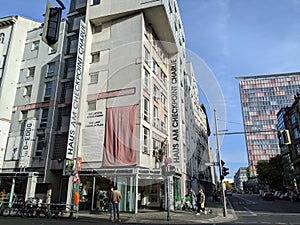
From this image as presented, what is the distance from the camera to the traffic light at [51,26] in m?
7.09

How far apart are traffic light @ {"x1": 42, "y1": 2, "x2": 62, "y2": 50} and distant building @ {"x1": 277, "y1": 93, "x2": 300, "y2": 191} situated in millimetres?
47235

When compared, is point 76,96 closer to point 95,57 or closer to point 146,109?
point 95,57

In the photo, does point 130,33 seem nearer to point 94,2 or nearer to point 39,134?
point 94,2

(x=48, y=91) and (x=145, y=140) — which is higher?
(x=48, y=91)

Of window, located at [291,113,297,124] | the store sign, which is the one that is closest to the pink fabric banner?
the store sign

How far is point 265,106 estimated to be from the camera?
118 meters

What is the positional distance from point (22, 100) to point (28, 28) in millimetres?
9499

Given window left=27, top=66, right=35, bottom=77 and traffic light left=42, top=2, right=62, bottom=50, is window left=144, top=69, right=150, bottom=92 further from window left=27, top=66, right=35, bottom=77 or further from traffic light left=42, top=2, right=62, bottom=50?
traffic light left=42, top=2, right=62, bottom=50

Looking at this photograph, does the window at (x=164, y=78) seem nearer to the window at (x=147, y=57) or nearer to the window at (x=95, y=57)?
the window at (x=147, y=57)

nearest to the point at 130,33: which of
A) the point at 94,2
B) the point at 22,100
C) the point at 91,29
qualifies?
the point at 91,29

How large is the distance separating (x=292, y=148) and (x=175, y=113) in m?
41.1

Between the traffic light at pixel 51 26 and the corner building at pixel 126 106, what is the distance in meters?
12.2

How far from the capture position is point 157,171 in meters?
19.4

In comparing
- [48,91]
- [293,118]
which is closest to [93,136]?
[48,91]
